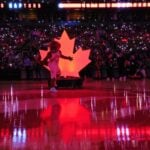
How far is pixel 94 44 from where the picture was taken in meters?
36.3

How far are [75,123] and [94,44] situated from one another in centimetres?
2387

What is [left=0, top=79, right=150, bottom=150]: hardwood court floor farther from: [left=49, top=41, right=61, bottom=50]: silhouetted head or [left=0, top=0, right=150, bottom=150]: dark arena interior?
[left=49, top=41, right=61, bottom=50]: silhouetted head

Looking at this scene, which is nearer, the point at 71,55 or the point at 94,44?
the point at 71,55

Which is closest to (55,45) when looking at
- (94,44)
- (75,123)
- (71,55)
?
(71,55)

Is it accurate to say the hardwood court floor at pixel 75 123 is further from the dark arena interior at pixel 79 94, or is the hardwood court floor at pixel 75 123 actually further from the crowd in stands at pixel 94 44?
the crowd in stands at pixel 94 44

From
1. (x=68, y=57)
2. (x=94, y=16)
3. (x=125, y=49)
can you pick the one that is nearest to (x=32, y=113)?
(x=68, y=57)

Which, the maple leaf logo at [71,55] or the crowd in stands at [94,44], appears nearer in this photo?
the maple leaf logo at [71,55]

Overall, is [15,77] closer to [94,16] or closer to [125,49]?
[125,49]

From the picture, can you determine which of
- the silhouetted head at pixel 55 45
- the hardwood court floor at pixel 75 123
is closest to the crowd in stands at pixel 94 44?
the silhouetted head at pixel 55 45

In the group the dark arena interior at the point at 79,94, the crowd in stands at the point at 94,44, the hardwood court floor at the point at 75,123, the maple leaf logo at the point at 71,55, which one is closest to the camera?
the hardwood court floor at the point at 75,123

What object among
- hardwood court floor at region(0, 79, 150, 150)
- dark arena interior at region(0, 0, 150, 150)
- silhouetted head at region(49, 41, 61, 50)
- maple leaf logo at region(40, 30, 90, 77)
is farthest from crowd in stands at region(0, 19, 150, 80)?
hardwood court floor at region(0, 79, 150, 150)

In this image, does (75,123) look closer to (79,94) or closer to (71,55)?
(79,94)

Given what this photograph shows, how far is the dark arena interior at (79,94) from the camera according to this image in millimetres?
10648

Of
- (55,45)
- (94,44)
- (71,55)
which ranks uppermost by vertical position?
(55,45)
